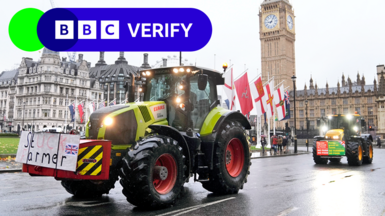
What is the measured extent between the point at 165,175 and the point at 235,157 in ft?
10.1

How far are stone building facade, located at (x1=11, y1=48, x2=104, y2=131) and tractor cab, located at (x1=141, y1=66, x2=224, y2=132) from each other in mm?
81172

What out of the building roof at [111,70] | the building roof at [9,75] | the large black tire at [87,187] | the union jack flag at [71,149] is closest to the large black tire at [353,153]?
the large black tire at [87,187]

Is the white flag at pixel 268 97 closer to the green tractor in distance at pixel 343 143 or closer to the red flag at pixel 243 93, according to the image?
the red flag at pixel 243 93

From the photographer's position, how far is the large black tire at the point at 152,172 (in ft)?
18.9

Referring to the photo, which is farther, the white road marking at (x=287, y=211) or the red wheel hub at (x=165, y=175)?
the red wheel hub at (x=165, y=175)

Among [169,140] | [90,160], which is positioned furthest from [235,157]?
[90,160]

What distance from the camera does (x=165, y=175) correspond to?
643 cm

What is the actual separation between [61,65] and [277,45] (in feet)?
240

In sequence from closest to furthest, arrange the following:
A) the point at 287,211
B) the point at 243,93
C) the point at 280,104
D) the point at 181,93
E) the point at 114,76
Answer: the point at 287,211 → the point at 181,93 → the point at 243,93 → the point at 280,104 → the point at 114,76

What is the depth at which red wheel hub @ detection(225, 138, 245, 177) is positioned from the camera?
8.71 metres

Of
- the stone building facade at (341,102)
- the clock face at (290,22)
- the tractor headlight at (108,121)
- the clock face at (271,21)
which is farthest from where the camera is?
the clock face at (290,22)

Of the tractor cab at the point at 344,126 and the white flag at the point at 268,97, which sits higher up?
the white flag at the point at 268,97

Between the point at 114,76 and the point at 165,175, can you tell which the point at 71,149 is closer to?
the point at 165,175

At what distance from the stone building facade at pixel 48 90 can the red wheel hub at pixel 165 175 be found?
271 feet
